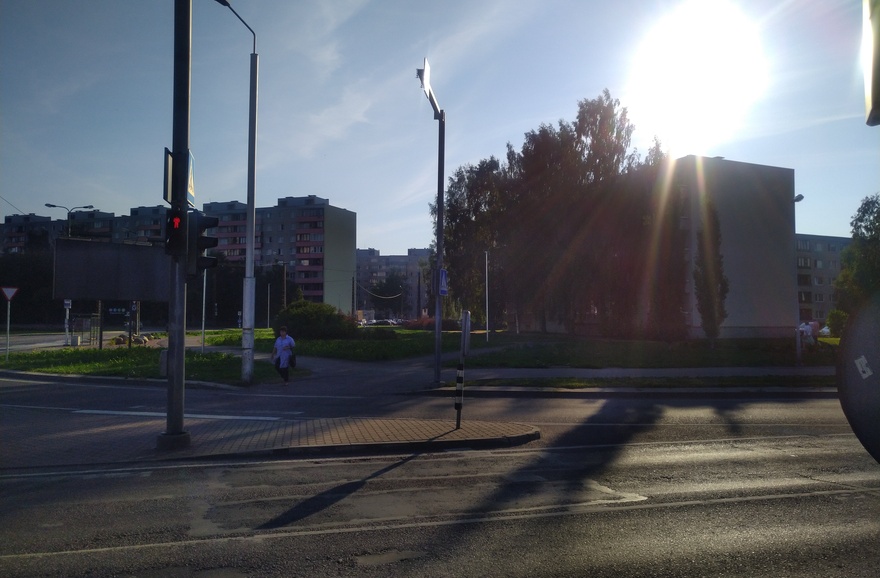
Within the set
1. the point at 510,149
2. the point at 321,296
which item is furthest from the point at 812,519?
the point at 321,296

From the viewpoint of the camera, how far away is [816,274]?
327 feet

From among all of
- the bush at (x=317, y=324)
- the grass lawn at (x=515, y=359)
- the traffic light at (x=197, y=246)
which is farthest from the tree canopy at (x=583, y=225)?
the traffic light at (x=197, y=246)

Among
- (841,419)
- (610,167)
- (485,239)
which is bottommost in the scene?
(841,419)

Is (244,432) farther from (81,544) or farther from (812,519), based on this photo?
(812,519)

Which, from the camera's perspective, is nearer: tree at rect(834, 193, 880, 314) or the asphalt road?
the asphalt road

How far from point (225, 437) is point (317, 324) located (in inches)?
1233

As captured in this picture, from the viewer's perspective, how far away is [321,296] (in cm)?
10869

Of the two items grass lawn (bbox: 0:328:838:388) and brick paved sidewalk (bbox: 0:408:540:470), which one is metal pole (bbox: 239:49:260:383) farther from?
brick paved sidewalk (bbox: 0:408:540:470)

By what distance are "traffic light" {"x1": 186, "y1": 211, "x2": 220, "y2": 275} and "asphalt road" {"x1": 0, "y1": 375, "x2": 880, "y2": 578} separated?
9.40 feet

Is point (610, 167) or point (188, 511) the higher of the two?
point (610, 167)

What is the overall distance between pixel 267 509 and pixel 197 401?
1067 centimetres

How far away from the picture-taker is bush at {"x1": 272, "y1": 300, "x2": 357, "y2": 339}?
41844 millimetres

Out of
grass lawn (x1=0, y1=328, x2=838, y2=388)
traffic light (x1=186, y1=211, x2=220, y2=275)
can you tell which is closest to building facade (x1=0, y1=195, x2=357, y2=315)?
grass lawn (x1=0, y1=328, x2=838, y2=388)

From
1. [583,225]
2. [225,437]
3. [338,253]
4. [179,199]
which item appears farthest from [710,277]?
[338,253]
